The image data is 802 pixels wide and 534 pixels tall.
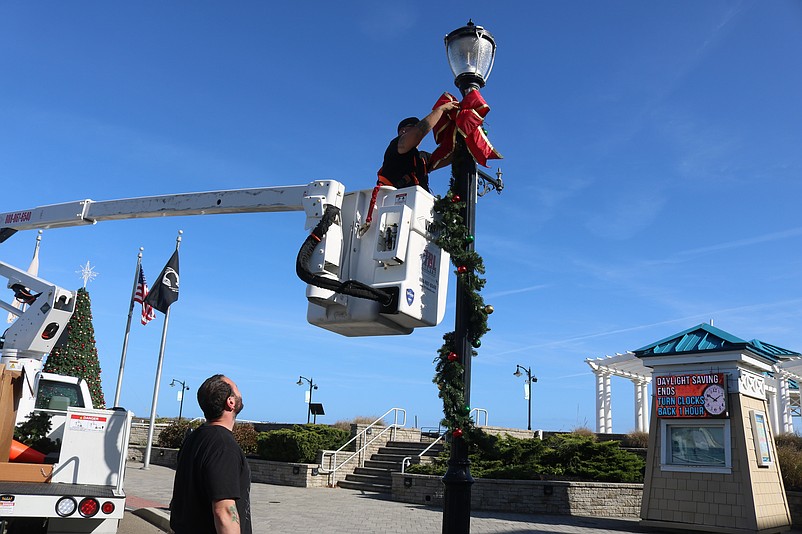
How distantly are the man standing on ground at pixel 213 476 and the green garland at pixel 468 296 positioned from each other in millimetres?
1641

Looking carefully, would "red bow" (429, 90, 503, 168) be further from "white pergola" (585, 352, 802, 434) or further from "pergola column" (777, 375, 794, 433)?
"pergola column" (777, 375, 794, 433)

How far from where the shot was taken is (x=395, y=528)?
39.3 feet

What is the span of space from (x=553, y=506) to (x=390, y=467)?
6237mm

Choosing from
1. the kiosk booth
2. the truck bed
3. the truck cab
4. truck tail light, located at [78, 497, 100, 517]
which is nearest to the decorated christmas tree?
the truck cab

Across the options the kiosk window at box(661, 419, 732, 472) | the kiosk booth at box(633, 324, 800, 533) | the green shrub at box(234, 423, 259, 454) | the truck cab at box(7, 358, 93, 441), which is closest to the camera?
the truck cab at box(7, 358, 93, 441)

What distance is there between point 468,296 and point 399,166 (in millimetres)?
1083

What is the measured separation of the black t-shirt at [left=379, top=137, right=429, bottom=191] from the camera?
488 centimetres

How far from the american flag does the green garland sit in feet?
61.5

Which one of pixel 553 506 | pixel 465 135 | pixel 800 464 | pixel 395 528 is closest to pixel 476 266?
pixel 465 135

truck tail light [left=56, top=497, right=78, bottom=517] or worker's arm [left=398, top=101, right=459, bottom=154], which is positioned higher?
worker's arm [left=398, top=101, right=459, bottom=154]

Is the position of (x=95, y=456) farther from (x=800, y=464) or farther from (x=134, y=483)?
(x=800, y=464)

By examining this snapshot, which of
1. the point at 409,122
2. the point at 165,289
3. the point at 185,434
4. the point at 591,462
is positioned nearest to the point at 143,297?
the point at 165,289

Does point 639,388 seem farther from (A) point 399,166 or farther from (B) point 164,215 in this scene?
(A) point 399,166

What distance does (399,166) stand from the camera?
4.91 metres
